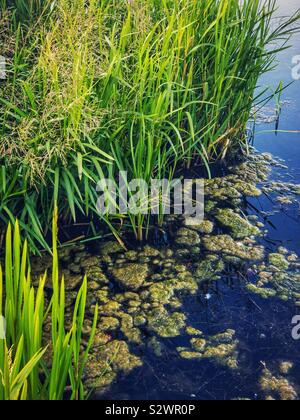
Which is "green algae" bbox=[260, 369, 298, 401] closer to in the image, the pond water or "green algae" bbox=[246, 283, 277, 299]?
the pond water

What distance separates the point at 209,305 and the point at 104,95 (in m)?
0.87

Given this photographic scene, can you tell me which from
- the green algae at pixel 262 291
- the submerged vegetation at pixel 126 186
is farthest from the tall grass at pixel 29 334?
the green algae at pixel 262 291

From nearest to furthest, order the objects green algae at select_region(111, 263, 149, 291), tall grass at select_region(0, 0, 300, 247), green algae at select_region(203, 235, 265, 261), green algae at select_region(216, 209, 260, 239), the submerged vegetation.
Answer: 1. the submerged vegetation
2. tall grass at select_region(0, 0, 300, 247)
3. green algae at select_region(111, 263, 149, 291)
4. green algae at select_region(203, 235, 265, 261)
5. green algae at select_region(216, 209, 260, 239)

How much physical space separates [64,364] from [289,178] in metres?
1.83

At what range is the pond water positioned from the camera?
1.75 metres

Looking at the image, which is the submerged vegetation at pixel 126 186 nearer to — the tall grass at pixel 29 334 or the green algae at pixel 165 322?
the green algae at pixel 165 322

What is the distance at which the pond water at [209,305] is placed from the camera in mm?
1748

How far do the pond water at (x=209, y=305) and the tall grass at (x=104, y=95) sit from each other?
217mm

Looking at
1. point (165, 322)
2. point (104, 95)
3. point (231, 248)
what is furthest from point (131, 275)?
point (104, 95)

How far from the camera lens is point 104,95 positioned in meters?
2.17

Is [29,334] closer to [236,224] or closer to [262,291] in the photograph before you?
[262,291]

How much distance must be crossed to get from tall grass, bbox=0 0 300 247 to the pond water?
0.22 meters

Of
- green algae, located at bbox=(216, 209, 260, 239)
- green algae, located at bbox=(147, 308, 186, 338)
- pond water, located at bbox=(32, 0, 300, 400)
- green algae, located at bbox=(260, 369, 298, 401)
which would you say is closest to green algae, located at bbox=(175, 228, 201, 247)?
pond water, located at bbox=(32, 0, 300, 400)
